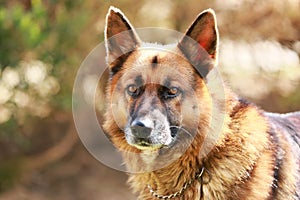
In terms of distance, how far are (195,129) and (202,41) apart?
611mm

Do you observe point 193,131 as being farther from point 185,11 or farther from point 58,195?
point 58,195

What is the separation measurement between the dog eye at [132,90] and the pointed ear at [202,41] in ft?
1.40

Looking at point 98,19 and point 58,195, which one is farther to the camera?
point 58,195

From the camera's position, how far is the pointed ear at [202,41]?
4.26 meters

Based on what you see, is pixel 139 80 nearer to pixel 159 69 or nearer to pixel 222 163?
pixel 159 69

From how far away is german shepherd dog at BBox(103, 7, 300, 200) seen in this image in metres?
4.29

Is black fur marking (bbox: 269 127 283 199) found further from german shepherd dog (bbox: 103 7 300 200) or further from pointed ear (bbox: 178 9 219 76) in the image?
pointed ear (bbox: 178 9 219 76)

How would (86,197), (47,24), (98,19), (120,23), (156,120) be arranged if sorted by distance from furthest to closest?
(86,197) < (98,19) < (47,24) < (120,23) < (156,120)

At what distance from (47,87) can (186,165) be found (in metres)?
4.81

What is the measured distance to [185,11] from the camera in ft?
31.6

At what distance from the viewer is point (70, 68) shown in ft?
29.5

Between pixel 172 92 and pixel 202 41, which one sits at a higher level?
pixel 202 41

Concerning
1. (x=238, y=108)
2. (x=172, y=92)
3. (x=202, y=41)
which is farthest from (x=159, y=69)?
(x=238, y=108)

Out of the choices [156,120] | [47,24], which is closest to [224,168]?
[156,120]
